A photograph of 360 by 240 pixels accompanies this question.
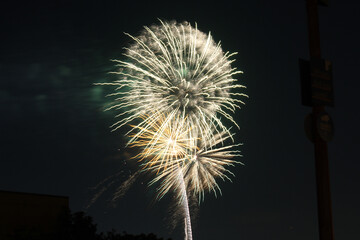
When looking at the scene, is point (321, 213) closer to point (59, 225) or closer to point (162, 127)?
point (59, 225)

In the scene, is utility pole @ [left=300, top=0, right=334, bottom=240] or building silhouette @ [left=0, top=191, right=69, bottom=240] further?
building silhouette @ [left=0, top=191, right=69, bottom=240]

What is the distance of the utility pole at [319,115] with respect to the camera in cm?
1138

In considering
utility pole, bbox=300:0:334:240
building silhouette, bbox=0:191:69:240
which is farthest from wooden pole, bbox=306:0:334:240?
building silhouette, bbox=0:191:69:240

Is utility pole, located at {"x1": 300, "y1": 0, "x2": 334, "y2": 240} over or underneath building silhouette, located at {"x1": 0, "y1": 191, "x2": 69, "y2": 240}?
over

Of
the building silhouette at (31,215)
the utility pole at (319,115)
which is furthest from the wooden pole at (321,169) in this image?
the building silhouette at (31,215)

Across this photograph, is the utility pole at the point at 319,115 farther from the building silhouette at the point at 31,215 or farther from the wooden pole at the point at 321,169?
the building silhouette at the point at 31,215

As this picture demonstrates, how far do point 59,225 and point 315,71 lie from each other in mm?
15899

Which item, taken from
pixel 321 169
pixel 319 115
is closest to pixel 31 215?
pixel 321 169

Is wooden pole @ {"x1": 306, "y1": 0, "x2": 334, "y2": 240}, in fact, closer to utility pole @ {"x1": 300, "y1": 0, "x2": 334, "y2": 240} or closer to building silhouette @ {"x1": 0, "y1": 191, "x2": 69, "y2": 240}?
utility pole @ {"x1": 300, "y1": 0, "x2": 334, "y2": 240}

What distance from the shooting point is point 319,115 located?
11.8m

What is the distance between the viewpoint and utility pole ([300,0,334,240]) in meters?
11.4

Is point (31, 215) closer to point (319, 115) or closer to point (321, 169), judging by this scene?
point (321, 169)

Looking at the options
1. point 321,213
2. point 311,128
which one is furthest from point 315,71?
point 321,213

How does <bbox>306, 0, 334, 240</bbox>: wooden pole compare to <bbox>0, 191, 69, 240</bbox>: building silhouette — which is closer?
<bbox>306, 0, 334, 240</bbox>: wooden pole
